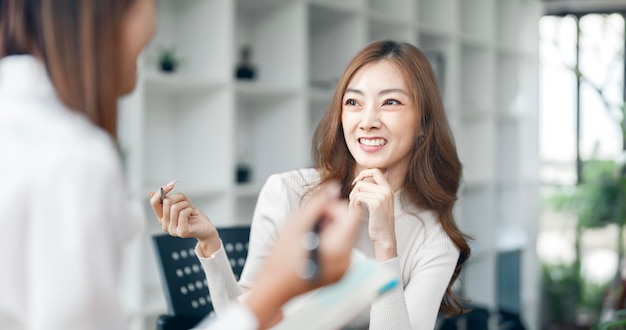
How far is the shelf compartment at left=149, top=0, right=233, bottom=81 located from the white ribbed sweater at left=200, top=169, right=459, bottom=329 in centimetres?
121

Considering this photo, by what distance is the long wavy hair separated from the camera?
1784 millimetres

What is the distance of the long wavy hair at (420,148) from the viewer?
1.78 metres

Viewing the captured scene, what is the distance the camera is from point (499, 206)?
526 cm

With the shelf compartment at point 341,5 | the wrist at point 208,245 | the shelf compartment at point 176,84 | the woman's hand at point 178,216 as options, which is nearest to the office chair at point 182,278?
the wrist at point 208,245

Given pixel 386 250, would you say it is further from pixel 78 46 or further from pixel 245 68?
pixel 245 68

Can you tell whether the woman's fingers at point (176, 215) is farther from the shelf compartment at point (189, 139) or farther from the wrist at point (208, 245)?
the shelf compartment at point (189, 139)

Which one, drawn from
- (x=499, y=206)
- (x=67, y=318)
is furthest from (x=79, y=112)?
(x=499, y=206)

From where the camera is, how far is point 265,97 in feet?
11.0

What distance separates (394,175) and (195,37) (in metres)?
1.59

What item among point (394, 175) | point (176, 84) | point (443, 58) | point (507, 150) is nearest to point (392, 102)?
point (394, 175)

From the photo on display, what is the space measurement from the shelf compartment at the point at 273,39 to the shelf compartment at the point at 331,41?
176 millimetres

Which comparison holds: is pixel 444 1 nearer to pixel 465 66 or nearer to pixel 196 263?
pixel 465 66

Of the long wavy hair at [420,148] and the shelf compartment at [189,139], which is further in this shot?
the shelf compartment at [189,139]

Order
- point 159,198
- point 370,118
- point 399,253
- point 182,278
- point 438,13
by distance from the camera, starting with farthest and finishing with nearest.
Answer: point 438,13 < point 182,278 < point 399,253 < point 370,118 < point 159,198
